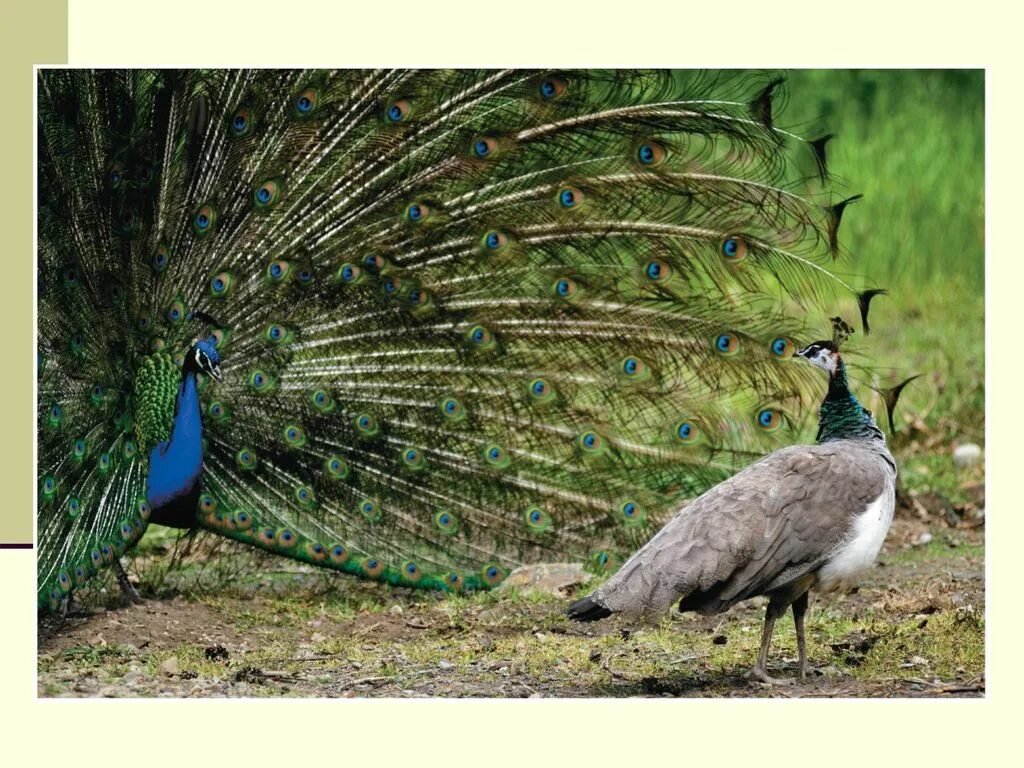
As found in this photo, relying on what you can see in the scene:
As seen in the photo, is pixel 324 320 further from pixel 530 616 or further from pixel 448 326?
pixel 530 616

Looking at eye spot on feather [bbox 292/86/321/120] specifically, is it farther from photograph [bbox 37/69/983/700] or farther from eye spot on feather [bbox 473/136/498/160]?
eye spot on feather [bbox 473/136/498/160]

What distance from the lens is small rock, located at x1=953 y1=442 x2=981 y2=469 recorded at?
8.38 m

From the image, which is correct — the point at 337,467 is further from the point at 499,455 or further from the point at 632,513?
the point at 632,513

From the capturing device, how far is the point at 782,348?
6430 millimetres

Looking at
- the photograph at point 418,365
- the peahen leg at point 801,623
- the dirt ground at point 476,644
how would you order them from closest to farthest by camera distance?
1. the peahen leg at point 801,623
2. the dirt ground at point 476,644
3. the photograph at point 418,365

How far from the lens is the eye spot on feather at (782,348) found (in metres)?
6.41

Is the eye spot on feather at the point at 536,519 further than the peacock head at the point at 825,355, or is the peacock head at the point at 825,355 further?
the eye spot on feather at the point at 536,519

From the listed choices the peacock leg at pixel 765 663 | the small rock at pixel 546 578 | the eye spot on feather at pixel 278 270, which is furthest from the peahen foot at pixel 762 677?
the eye spot on feather at pixel 278 270

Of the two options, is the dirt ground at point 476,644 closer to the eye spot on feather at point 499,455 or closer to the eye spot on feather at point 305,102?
the eye spot on feather at point 499,455

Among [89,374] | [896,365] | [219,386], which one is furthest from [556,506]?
[896,365]

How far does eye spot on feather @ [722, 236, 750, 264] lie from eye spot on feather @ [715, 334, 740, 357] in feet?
1.07

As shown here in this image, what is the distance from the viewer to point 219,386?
6.71 m

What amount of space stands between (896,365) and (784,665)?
3456 millimetres

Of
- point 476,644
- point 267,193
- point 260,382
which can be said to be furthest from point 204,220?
point 476,644
